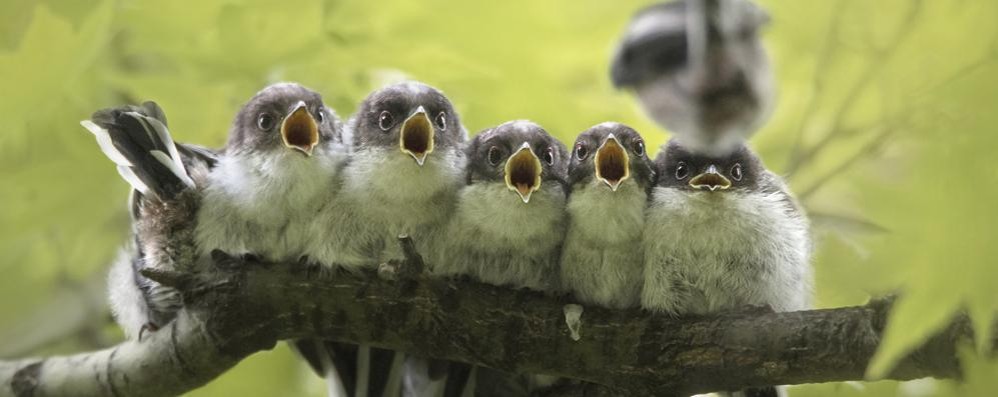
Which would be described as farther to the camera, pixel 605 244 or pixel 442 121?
pixel 442 121

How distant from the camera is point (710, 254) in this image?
199cm

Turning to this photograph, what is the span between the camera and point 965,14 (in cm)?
160

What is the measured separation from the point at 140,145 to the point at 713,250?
115 cm

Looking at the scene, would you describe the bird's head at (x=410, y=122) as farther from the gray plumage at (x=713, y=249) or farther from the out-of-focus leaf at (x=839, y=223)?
the out-of-focus leaf at (x=839, y=223)

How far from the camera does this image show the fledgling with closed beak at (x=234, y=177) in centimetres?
204

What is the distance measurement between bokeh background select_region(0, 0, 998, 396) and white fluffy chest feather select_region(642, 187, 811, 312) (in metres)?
0.19

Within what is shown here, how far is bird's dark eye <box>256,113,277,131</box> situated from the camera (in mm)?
2168

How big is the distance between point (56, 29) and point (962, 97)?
1787mm

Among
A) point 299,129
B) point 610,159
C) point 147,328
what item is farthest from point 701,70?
point 147,328

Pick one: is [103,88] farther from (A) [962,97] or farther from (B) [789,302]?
(A) [962,97]

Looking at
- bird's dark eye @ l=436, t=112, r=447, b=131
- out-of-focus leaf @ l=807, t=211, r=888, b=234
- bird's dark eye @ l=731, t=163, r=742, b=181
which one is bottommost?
bird's dark eye @ l=731, t=163, r=742, b=181

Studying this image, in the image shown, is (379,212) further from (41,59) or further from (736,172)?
(41,59)

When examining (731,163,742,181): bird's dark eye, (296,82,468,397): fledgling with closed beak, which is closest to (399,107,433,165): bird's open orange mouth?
(296,82,468,397): fledgling with closed beak

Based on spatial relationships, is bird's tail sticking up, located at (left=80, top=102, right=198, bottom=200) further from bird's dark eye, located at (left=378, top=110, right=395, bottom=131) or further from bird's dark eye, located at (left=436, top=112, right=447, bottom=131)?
bird's dark eye, located at (left=436, top=112, right=447, bottom=131)
